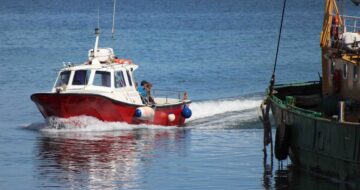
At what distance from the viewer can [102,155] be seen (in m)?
39.3

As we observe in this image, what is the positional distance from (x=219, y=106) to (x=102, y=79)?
10.5 metres

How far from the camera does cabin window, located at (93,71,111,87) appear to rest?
4475 cm

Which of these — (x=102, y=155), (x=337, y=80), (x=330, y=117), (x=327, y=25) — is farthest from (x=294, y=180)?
(x=102, y=155)

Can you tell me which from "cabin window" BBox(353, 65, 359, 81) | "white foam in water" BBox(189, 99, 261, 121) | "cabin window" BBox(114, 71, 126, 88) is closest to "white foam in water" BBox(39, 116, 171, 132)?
"cabin window" BBox(114, 71, 126, 88)

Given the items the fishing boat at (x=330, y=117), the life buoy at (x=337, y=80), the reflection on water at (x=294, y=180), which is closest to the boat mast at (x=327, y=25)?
the fishing boat at (x=330, y=117)

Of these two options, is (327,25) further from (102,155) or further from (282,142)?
(102,155)

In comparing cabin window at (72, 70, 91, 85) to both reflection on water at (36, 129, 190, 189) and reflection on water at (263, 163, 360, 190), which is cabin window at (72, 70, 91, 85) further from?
reflection on water at (263, 163, 360, 190)

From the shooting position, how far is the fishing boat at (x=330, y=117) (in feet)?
101

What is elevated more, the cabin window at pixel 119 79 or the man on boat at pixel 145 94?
the cabin window at pixel 119 79

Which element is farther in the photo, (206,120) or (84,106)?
(206,120)

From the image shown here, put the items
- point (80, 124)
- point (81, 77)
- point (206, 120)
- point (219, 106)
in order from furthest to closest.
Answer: point (219, 106), point (206, 120), point (81, 77), point (80, 124)

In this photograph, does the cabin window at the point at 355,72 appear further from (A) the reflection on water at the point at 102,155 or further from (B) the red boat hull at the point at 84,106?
(B) the red boat hull at the point at 84,106

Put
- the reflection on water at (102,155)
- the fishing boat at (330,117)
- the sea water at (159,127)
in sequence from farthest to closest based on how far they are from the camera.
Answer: the sea water at (159,127) → the reflection on water at (102,155) → the fishing boat at (330,117)

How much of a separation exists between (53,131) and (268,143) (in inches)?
392
